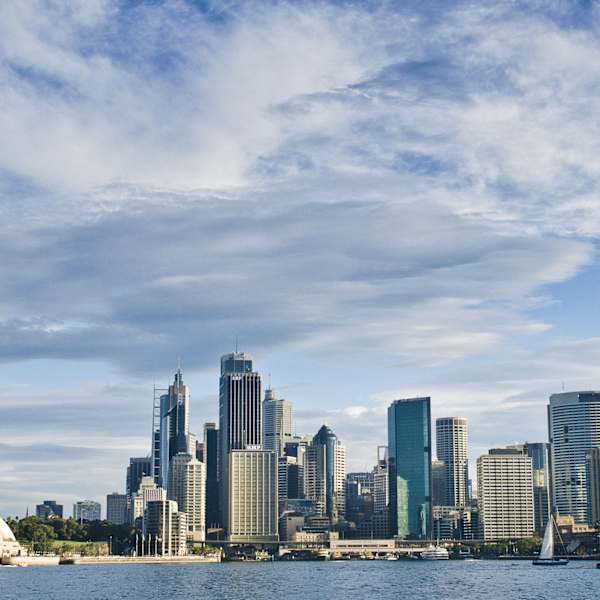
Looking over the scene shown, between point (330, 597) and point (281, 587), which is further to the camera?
point (281, 587)

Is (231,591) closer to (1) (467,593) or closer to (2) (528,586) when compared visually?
(1) (467,593)

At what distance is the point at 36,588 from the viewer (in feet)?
596

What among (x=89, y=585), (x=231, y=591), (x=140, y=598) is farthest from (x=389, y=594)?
(x=89, y=585)

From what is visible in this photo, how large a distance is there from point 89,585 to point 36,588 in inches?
524

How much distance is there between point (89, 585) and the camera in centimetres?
19300

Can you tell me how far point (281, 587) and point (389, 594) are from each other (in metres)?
26.7

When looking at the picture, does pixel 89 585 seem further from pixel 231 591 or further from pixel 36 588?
pixel 231 591

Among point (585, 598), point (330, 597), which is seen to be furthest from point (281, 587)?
point (585, 598)

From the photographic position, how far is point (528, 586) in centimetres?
19100

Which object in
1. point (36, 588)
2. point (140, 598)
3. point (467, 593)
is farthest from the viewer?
point (36, 588)

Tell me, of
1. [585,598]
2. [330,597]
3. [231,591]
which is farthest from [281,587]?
[585,598]

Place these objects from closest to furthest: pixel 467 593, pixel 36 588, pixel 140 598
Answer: pixel 140 598
pixel 467 593
pixel 36 588

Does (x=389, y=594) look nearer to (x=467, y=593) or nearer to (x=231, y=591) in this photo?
(x=467, y=593)

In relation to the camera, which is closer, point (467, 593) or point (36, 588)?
point (467, 593)
